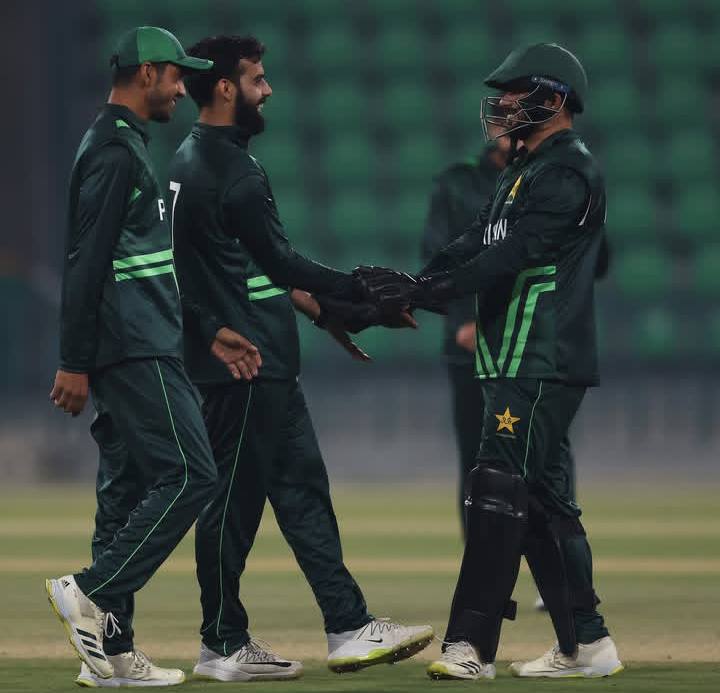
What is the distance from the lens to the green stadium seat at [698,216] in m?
15.3

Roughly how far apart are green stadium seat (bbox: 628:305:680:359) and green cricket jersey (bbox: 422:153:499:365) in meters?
7.27

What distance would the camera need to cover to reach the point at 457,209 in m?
6.64

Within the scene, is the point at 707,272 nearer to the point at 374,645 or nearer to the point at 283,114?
the point at 283,114

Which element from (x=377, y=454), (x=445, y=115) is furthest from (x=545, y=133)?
(x=445, y=115)

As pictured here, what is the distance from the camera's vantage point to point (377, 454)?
43.7 ft

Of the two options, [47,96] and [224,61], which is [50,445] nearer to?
[47,96]

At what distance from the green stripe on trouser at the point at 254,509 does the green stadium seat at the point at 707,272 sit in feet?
33.7

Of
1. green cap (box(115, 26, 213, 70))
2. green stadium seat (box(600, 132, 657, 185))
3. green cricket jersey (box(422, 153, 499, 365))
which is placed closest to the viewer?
green cap (box(115, 26, 213, 70))

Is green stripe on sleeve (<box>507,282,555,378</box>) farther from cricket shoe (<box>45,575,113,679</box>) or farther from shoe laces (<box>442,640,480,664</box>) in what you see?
cricket shoe (<box>45,575,113,679</box>)

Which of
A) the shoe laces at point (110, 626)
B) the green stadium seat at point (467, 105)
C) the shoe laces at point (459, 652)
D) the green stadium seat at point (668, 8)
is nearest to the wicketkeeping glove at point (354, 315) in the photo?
the shoe laces at point (459, 652)

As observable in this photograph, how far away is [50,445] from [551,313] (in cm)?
939

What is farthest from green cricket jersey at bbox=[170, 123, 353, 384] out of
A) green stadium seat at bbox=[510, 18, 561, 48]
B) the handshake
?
green stadium seat at bbox=[510, 18, 561, 48]

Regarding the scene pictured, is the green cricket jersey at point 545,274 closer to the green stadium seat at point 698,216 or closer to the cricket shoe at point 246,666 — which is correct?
the cricket shoe at point 246,666

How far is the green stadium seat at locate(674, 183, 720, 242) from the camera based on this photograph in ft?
50.1
